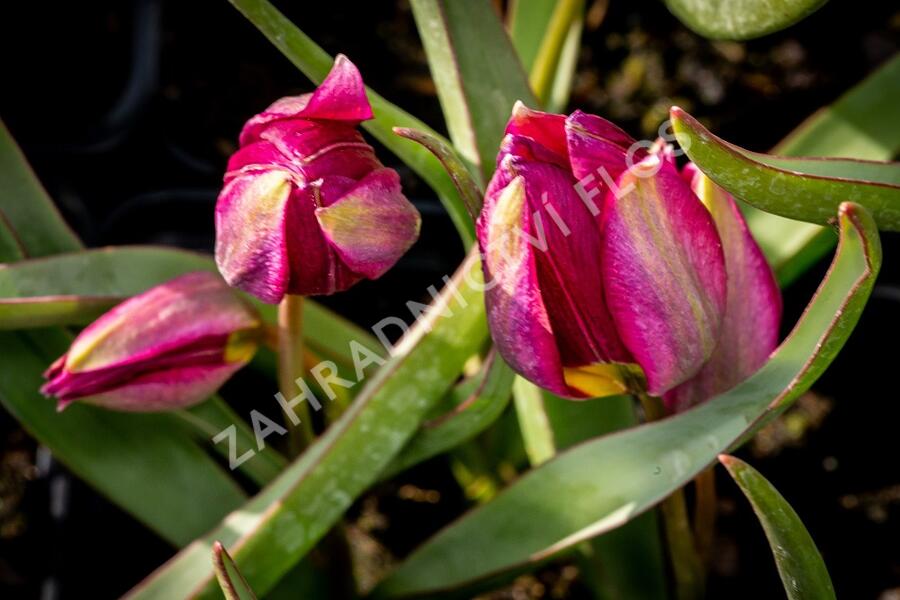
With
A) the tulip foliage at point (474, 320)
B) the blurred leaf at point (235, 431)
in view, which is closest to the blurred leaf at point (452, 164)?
the tulip foliage at point (474, 320)

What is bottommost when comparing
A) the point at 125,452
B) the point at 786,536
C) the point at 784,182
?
the point at 125,452

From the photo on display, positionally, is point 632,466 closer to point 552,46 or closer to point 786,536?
point 786,536

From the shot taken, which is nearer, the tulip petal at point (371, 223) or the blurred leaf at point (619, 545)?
the tulip petal at point (371, 223)

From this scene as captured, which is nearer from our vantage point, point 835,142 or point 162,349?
point 162,349

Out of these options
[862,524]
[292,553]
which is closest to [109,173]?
[292,553]

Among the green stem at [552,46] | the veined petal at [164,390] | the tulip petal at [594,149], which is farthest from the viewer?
the green stem at [552,46]

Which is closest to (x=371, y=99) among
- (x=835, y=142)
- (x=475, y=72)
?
(x=475, y=72)

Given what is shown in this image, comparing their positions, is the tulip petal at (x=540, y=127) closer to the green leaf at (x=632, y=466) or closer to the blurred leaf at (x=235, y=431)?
the green leaf at (x=632, y=466)
